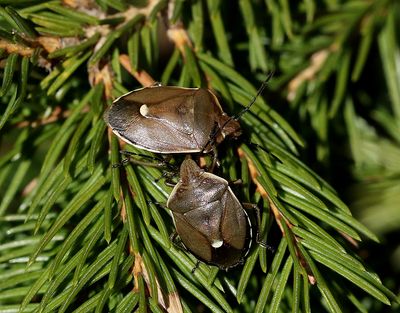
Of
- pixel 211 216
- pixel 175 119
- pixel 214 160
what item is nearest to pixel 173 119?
pixel 175 119

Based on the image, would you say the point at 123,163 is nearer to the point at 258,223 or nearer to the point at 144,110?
the point at 144,110

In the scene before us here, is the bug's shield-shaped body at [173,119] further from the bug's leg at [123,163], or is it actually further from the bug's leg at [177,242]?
the bug's leg at [177,242]

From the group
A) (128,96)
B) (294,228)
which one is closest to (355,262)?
(294,228)

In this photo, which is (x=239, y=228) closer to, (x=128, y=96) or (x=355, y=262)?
(x=355, y=262)

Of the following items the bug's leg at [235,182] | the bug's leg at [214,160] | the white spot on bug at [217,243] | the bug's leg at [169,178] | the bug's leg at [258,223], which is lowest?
the white spot on bug at [217,243]

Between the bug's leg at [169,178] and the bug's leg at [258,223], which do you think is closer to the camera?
the bug's leg at [258,223]

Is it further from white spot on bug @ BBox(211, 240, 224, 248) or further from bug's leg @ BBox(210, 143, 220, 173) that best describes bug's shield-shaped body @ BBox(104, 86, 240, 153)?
white spot on bug @ BBox(211, 240, 224, 248)

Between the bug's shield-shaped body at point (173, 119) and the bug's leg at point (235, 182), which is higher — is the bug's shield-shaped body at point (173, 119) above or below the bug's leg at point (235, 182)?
above

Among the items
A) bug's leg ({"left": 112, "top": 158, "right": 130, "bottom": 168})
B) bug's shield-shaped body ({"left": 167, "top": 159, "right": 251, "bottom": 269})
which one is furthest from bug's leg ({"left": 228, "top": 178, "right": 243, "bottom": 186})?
bug's leg ({"left": 112, "top": 158, "right": 130, "bottom": 168})

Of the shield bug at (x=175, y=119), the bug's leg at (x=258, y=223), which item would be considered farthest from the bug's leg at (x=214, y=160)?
the bug's leg at (x=258, y=223)
